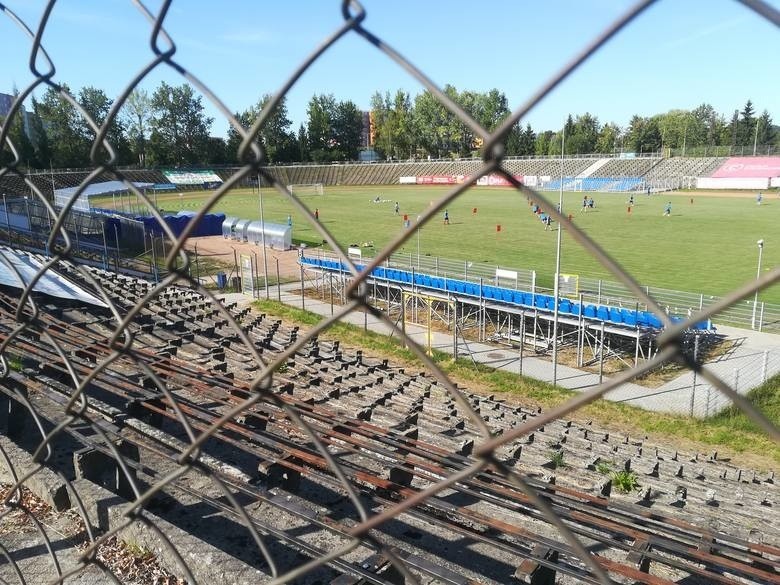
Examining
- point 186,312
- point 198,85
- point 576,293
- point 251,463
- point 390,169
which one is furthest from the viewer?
point 390,169

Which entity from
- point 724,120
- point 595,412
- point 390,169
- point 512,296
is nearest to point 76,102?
point 595,412

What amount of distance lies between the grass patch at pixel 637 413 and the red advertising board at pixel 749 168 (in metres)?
64.5

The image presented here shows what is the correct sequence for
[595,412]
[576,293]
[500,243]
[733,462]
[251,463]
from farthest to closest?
[500,243], [576,293], [595,412], [733,462], [251,463]

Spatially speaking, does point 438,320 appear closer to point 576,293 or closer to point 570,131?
point 576,293

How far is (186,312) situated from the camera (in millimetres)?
10875

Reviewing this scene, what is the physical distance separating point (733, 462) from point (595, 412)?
2.59 meters

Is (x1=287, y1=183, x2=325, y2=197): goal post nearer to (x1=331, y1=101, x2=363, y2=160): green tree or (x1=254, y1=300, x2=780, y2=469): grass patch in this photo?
(x1=331, y1=101, x2=363, y2=160): green tree

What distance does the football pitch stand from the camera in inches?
922

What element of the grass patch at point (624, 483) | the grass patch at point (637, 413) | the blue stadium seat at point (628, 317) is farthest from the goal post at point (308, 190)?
the grass patch at point (624, 483)

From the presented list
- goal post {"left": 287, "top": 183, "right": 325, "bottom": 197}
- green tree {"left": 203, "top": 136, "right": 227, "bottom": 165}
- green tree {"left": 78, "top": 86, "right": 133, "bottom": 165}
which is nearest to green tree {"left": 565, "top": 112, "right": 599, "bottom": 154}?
goal post {"left": 287, "top": 183, "right": 325, "bottom": 197}

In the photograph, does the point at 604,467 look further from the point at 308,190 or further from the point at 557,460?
the point at 308,190

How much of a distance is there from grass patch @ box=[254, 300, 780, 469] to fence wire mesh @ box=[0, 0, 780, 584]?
19.2 feet

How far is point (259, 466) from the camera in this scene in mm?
3350

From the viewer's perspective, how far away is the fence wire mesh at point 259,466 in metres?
0.91
